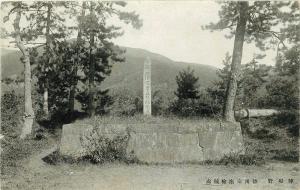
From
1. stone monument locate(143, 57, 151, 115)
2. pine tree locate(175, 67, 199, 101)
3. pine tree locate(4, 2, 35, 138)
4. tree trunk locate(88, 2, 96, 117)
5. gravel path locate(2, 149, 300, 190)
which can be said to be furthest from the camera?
pine tree locate(175, 67, 199, 101)

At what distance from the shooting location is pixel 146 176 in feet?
35.4

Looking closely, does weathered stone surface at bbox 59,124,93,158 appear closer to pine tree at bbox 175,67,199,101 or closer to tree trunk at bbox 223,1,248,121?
tree trunk at bbox 223,1,248,121

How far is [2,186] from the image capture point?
9.57m

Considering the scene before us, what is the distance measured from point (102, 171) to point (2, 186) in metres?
2.82

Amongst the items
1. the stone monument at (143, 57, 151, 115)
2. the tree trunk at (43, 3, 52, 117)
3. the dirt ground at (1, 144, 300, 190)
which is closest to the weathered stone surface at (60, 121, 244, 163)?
the dirt ground at (1, 144, 300, 190)

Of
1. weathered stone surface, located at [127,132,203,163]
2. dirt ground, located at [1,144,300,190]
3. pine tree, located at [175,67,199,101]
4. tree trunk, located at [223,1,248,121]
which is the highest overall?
tree trunk, located at [223,1,248,121]

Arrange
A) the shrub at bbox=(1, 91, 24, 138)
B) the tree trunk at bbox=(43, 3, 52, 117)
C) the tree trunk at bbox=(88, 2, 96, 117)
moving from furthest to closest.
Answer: the tree trunk at bbox=(88, 2, 96, 117) < the tree trunk at bbox=(43, 3, 52, 117) < the shrub at bbox=(1, 91, 24, 138)

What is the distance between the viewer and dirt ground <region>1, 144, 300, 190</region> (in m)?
9.73

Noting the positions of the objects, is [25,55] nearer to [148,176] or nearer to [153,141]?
[153,141]

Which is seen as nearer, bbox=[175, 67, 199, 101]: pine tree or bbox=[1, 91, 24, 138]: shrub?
bbox=[1, 91, 24, 138]: shrub

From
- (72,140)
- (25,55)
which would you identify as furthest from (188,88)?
(72,140)

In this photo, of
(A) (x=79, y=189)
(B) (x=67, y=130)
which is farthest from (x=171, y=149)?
(A) (x=79, y=189)

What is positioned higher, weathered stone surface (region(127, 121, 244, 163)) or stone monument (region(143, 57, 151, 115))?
stone monument (region(143, 57, 151, 115))

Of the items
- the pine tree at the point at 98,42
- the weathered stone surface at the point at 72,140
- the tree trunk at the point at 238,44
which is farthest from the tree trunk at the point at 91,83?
the weathered stone surface at the point at 72,140
